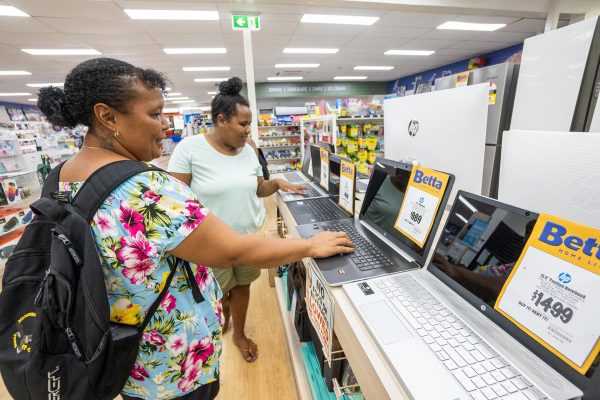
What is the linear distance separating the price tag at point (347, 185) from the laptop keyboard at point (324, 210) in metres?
0.04

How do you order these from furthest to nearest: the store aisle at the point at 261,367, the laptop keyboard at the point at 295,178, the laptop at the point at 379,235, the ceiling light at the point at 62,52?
the ceiling light at the point at 62,52
the laptop keyboard at the point at 295,178
the store aisle at the point at 261,367
the laptop at the point at 379,235

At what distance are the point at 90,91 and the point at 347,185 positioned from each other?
101 cm

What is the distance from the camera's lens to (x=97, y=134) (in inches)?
27.5

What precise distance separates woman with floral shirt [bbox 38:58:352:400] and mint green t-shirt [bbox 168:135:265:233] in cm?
63

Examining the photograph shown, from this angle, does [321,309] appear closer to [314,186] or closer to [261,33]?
[314,186]

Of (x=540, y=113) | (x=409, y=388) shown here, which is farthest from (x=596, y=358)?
(x=540, y=113)

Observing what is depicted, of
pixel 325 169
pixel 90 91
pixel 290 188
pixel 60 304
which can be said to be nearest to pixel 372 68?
pixel 325 169

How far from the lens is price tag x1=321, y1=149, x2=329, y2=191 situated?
1.74 m

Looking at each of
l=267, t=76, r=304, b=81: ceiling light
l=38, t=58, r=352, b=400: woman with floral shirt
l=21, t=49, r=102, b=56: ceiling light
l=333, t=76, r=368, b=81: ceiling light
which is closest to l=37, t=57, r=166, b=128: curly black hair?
l=38, t=58, r=352, b=400: woman with floral shirt

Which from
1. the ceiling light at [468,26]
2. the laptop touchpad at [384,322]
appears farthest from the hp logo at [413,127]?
the ceiling light at [468,26]

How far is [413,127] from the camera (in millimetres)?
1276

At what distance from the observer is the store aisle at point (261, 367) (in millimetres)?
1601

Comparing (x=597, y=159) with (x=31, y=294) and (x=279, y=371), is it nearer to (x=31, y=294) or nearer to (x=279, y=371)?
(x=31, y=294)

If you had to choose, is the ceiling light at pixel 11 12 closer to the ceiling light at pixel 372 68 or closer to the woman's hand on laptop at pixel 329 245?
the woman's hand on laptop at pixel 329 245
